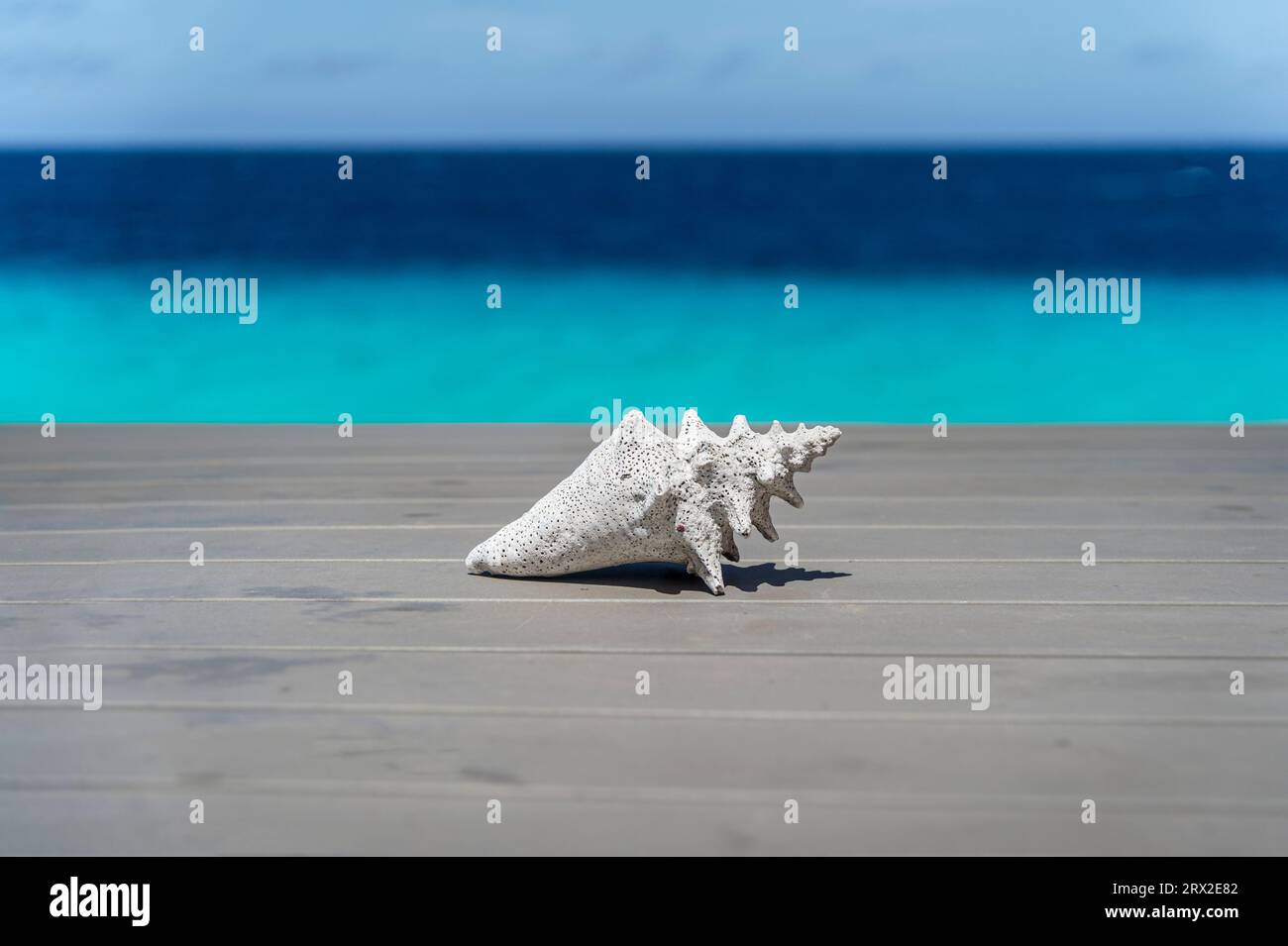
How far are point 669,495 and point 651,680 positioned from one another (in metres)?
0.84

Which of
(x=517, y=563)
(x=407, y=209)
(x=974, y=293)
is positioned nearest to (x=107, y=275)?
(x=407, y=209)

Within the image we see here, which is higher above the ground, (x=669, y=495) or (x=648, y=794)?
(x=669, y=495)

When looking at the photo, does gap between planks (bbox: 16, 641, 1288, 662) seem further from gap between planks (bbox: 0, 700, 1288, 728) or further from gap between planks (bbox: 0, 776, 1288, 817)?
gap between planks (bbox: 0, 776, 1288, 817)

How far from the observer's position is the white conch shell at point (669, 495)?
3.86 m

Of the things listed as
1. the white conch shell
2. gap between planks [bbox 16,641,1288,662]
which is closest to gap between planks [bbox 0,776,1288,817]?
gap between planks [bbox 16,641,1288,662]

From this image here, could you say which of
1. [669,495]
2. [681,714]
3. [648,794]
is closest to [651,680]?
[681,714]

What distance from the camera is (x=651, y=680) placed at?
10.2 ft

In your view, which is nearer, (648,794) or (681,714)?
(648,794)

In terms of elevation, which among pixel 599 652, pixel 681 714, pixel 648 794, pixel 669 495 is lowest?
pixel 648 794

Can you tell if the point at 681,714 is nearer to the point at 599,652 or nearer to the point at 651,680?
the point at 651,680

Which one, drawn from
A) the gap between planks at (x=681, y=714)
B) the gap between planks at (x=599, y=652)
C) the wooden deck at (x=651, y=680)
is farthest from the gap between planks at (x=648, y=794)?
the gap between planks at (x=599, y=652)

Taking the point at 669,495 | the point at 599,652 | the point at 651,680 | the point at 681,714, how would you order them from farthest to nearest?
the point at 669,495 < the point at 599,652 < the point at 651,680 < the point at 681,714

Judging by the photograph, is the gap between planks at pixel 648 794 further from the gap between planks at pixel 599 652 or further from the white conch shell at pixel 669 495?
the white conch shell at pixel 669 495

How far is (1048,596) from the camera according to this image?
3.87 metres
